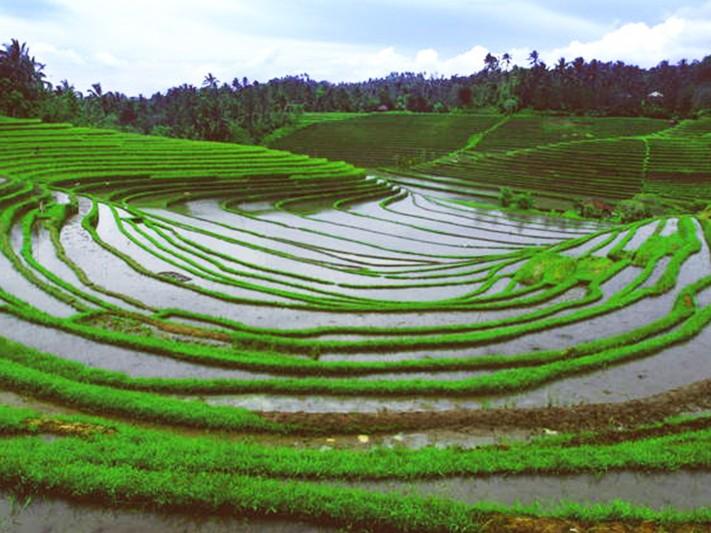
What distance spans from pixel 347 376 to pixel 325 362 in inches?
30.0

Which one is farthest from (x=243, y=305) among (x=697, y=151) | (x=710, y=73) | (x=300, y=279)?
(x=710, y=73)

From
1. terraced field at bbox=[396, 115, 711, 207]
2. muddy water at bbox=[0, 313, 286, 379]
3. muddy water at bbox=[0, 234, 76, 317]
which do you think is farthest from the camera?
terraced field at bbox=[396, 115, 711, 207]

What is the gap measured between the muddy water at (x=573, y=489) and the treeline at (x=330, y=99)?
76.3 m

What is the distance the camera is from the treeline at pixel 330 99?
72.8 m

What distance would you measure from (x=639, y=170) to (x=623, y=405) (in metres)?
66.1

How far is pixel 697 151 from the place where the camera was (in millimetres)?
71375

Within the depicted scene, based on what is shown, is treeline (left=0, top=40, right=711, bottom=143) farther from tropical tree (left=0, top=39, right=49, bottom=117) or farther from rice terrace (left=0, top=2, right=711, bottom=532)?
rice terrace (left=0, top=2, right=711, bottom=532)

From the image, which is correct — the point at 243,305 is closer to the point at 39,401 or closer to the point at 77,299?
the point at 77,299

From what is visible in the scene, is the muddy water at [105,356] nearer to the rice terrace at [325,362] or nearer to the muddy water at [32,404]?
the rice terrace at [325,362]

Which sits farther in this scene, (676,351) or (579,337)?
(579,337)

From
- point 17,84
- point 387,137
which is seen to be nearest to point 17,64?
point 17,84

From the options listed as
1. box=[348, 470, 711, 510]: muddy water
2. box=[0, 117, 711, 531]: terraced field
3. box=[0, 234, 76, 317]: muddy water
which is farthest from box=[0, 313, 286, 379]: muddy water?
box=[348, 470, 711, 510]: muddy water

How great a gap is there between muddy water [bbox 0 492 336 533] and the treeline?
74136 millimetres

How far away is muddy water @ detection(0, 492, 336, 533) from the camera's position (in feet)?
23.3
